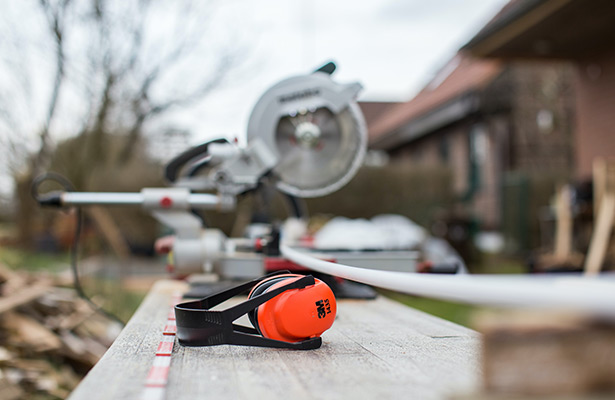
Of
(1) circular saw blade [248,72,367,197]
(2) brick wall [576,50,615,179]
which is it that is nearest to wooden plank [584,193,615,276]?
(2) brick wall [576,50,615,179]

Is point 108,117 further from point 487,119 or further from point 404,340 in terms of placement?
point 487,119

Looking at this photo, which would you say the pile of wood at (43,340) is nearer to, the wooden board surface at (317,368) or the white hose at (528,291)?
the wooden board surface at (317,368)

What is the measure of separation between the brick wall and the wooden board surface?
774 centimetres

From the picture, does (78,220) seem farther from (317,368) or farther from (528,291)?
(528,291)

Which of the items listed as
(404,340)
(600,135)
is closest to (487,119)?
(600,135)

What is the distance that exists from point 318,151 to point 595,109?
23.6 feet

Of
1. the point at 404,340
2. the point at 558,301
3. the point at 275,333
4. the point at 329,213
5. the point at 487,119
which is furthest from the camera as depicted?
the point at 487,119

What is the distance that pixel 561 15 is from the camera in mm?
6914

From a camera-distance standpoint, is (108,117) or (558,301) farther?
(108,117)

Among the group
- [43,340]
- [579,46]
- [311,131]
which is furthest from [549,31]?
[43,340]

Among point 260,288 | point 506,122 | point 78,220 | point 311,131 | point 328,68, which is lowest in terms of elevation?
point 260,288

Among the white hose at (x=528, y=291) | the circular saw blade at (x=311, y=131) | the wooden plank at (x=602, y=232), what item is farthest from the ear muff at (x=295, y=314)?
the wooden plank at (x=602, y=232)

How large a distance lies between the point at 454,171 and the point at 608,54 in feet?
16.3

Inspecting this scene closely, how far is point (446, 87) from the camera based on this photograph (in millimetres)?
18172
